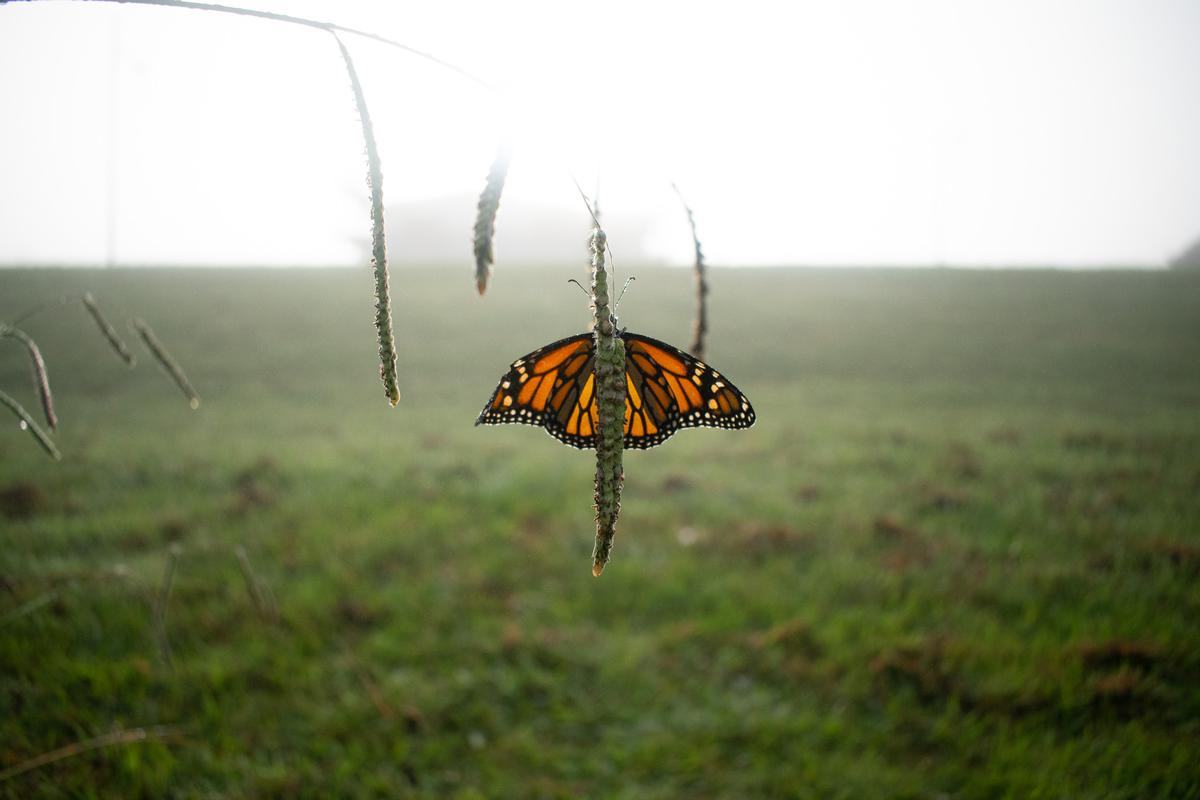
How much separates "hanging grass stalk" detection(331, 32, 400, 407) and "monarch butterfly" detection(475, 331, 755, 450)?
0.34 meters

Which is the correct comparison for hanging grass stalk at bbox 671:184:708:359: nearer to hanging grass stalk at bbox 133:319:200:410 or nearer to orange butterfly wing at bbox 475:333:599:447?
orange butterfly wing at bbox 475:333:599:447

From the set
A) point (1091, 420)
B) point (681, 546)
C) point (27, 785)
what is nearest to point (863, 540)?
point (681, 546)

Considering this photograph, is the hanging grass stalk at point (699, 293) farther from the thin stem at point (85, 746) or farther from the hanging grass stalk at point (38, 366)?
the thin stem at point (85, 746)

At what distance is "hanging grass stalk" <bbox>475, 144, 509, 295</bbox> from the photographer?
22.0 inches

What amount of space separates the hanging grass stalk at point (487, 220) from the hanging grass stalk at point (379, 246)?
94 millimetres

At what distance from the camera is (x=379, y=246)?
62 cm

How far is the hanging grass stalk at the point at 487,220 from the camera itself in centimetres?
56

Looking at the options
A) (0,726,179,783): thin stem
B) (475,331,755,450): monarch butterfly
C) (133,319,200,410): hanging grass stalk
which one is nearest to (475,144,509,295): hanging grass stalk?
(475,331,755,450): monarch butterfly

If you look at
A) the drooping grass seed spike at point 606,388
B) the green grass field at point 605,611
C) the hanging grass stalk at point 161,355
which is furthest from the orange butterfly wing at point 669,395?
the green grass field at point 605,611

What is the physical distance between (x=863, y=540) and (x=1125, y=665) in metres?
1.84

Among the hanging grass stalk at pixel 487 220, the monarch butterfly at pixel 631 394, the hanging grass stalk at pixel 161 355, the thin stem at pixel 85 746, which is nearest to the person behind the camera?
the hanging grass stalk at pixel 487 220

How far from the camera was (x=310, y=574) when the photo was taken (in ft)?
14.5

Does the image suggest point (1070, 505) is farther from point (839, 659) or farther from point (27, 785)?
point (27, 785)

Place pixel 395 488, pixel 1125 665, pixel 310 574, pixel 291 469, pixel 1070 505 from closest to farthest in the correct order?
pixel 1125 665 → pixel 310 574 → pixel 1070 505 → pixel 395 488 → pixel 291 469
